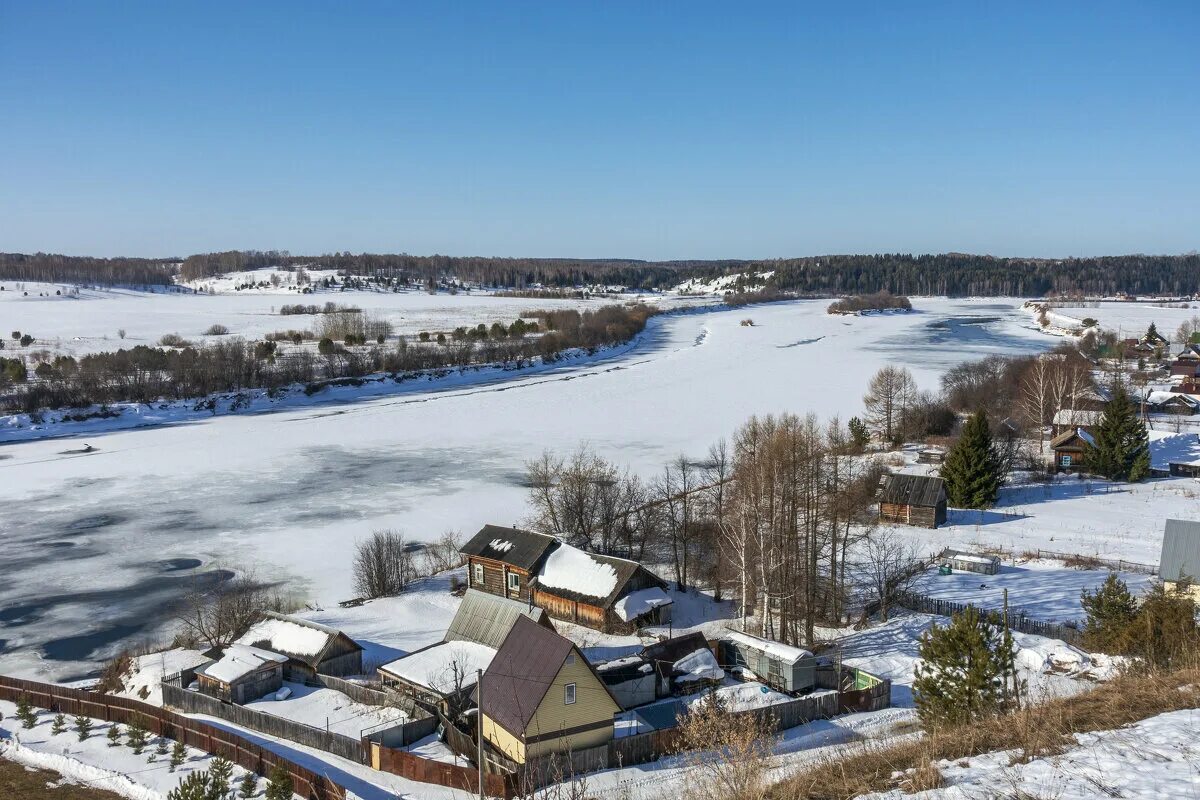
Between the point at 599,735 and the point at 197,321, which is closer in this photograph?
the point at 599,735

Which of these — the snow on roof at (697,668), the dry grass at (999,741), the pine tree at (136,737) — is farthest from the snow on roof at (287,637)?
the dry grass at (999,741)

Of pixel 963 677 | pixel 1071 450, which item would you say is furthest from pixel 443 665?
pixel 1071 450

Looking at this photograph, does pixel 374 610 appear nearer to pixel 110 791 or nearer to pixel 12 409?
pixel 110 791

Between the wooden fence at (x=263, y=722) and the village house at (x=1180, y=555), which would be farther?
the village house at (x=1180, y=555)

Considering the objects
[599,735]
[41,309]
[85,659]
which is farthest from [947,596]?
[41,309]

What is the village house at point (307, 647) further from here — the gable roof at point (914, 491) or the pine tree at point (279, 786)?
the gable roof at point (914, 491)

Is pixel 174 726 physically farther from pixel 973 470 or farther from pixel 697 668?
pixel 973 470

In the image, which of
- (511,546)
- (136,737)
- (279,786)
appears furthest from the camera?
(511,546)
